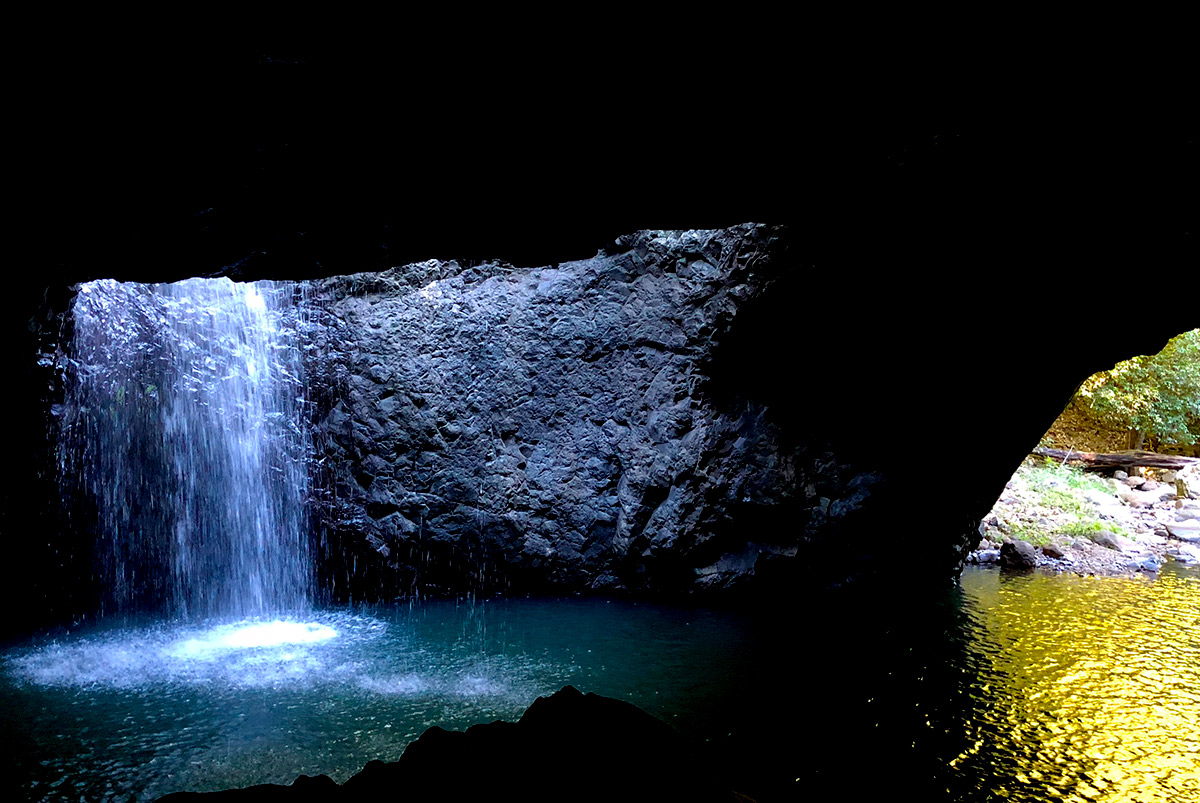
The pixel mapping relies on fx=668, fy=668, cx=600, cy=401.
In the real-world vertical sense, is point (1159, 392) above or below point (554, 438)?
above

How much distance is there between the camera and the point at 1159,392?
1741 centimetres

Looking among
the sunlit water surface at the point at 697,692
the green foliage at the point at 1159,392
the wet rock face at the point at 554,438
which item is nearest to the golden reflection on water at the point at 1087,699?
the sunlit water surface at the point at 697,692

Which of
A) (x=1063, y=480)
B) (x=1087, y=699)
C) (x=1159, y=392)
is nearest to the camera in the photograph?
(x=1087, y=699)

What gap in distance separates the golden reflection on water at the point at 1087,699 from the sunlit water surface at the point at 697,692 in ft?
0.07

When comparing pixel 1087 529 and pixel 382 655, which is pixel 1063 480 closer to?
pixel 1087 529

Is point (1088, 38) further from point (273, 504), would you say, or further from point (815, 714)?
point (273, 504)

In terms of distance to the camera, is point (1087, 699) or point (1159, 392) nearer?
point (1087, 699)

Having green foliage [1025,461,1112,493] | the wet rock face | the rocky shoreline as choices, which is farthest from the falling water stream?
green foliage [1025,461,1112,493]

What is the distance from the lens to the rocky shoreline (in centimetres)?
1040

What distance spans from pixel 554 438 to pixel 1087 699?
571cm

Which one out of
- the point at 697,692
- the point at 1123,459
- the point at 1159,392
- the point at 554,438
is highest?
the point at 1159,392

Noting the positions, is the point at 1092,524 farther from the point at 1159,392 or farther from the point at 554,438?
the point at 554,438

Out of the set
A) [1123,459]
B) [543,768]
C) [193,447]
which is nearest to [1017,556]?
[1123,459]

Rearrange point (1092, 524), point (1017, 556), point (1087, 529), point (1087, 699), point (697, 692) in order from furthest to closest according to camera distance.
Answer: point (1092, 524) < point (1087, 529) < point (1017, 556) < point (697, 692) < point (1087, 699)
